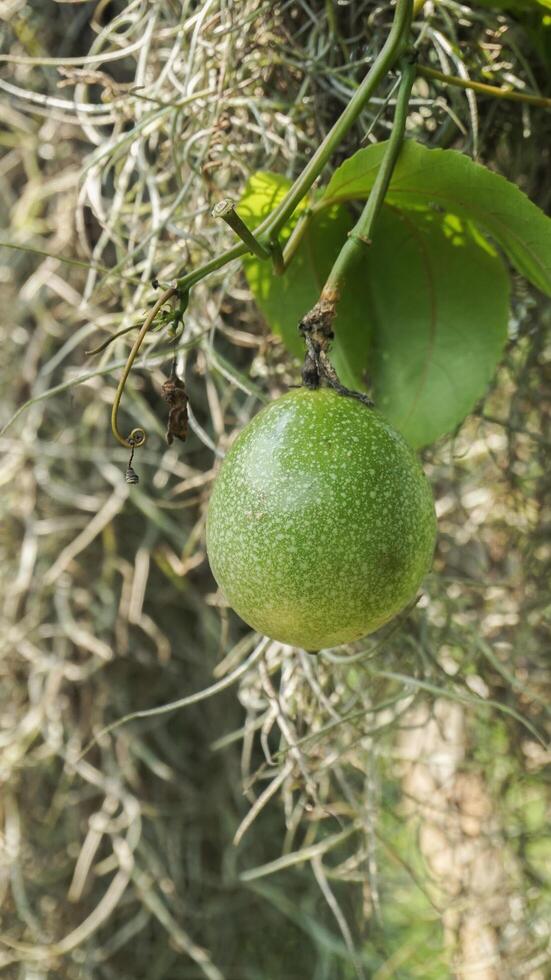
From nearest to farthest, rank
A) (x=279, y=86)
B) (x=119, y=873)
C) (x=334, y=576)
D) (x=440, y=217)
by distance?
1. (x=334, y=576)
2. (x=440, y=217)
3. (x=279, y=86)
4. (x=119, y=873)

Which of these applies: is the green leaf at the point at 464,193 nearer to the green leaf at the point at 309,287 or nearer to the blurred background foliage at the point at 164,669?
the green leaf at the point at 309,287

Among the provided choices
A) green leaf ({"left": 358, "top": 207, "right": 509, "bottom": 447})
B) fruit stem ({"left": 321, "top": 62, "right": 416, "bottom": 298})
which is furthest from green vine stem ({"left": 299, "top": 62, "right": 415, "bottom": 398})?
green leaf ({"left": 358, "top": 207, "right": 509, "bottom": 447})

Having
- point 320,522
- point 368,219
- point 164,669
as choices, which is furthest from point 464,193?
point 164,669

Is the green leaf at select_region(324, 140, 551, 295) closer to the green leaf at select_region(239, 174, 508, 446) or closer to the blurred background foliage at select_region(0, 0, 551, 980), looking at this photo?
the green leaf at select_region(239, 174, 508, 446)

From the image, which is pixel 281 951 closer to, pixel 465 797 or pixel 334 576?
pixel 465 797

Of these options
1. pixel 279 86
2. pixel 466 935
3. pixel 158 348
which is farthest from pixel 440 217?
pixel 466 935

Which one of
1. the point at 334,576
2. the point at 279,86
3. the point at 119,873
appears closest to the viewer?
the point at 334,576

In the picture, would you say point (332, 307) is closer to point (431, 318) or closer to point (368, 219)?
point (368, 219)
